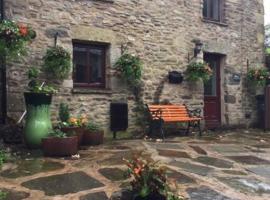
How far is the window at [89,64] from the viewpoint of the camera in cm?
773

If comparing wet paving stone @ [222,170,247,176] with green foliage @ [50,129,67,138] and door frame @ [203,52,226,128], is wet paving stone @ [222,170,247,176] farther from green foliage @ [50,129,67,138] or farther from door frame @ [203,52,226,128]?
door frame @ [203,52,226,128]

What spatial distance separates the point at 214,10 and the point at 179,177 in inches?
286

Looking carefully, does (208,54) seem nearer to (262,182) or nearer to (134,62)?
(134,62)

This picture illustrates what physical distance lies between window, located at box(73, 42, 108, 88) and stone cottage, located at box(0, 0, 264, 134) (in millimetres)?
22

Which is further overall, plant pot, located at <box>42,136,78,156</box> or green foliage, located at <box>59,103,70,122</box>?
green foliage, located at <box>59,103,70,122</box>

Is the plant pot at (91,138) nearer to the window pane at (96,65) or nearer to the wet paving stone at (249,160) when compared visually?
the window pane at (96,65)

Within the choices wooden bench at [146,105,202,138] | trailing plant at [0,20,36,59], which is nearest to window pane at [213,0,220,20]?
wooden bench at [146,105,202,138]

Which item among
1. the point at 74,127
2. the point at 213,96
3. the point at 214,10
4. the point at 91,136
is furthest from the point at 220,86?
the point at 74,127

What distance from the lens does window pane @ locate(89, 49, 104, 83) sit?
7.93m

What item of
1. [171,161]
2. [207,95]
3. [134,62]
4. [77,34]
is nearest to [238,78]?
[207,95]

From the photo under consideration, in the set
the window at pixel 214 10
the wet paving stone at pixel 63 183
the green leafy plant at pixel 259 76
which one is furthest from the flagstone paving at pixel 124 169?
the window at pixel 214 10

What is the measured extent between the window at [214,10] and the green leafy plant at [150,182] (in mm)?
7884

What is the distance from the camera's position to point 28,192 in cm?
356

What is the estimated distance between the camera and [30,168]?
15.1ft
